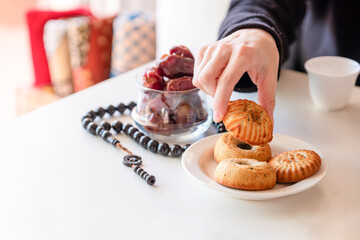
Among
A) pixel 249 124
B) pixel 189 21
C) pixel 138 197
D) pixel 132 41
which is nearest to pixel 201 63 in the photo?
pixel 249 124

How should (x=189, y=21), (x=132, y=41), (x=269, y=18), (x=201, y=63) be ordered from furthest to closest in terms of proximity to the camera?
(x=132, y=41) < (x=189, y=21) < (x=269, y=18) < (x=201, y=63)

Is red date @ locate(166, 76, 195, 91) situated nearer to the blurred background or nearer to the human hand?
the human hand

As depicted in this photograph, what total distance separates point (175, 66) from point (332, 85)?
0.36m

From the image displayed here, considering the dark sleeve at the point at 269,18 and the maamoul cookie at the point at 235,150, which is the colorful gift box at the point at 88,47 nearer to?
the dark sleeve at the point at 269,18

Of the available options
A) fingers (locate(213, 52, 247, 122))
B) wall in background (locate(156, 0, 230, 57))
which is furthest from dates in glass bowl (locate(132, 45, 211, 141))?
wall in background (locate(156, 0, 230, 57))

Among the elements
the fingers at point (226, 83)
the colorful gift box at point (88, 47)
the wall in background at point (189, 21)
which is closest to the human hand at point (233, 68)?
the fingers at point (226, 83)

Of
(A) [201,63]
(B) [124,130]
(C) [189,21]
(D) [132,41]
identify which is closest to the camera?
(A) [201,63]

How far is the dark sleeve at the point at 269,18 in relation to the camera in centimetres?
93

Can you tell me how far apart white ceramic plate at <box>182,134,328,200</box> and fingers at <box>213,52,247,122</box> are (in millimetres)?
68

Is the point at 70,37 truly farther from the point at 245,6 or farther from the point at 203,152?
the point at 203,152

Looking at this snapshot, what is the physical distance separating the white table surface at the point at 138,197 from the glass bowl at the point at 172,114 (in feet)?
0.17

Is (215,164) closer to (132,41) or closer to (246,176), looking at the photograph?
(246,176)

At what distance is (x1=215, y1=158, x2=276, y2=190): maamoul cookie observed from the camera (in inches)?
24.6

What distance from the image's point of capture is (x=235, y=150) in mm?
696
